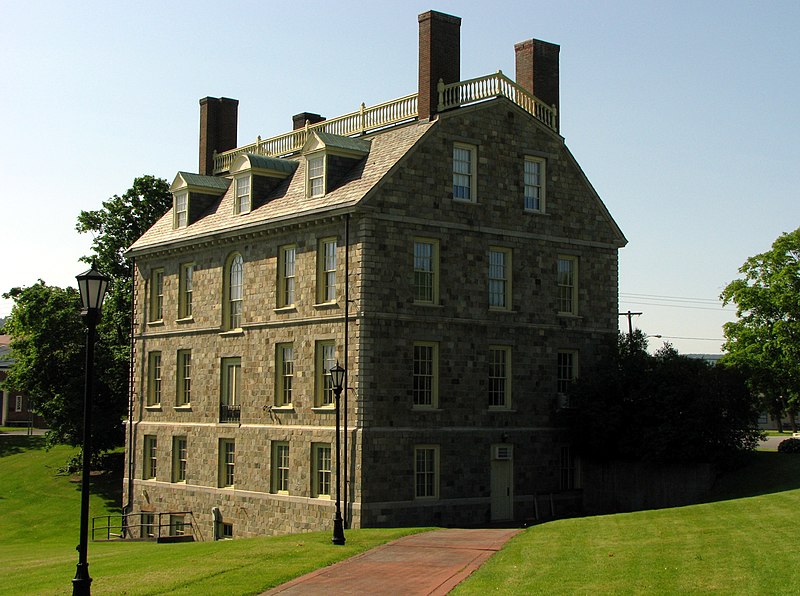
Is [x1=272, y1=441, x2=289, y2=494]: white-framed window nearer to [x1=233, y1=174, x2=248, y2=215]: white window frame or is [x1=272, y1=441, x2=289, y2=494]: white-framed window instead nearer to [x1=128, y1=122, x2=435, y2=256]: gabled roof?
[x1=128, y1=122, x2=435, y2=256]: gabled roof

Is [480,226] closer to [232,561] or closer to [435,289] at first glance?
[435,289]

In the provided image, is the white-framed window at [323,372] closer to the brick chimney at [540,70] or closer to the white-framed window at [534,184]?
the white-framed window at [534,184]

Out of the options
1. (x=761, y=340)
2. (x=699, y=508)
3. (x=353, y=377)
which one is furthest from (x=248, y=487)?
(x=761, y=340)

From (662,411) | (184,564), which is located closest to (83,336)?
(662,411)

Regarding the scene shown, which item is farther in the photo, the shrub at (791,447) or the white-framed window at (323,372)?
the shrub at (791,447)

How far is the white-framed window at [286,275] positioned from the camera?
40781 millimetres

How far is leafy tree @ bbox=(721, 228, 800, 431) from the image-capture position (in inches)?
2479

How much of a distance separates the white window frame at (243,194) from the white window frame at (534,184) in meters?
10.9

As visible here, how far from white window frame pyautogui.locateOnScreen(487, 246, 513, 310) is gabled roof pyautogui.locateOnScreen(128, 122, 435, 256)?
507 centimetres

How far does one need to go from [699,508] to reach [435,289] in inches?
469

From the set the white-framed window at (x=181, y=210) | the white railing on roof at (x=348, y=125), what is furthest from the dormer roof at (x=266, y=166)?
the white-framed window at (x=181, y=210)

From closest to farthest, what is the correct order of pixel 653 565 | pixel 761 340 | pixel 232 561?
pixel 653 565, pixel 232 561, pixel 761 340

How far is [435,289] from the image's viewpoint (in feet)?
126

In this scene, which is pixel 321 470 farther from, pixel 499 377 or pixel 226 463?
pixel 499 377
